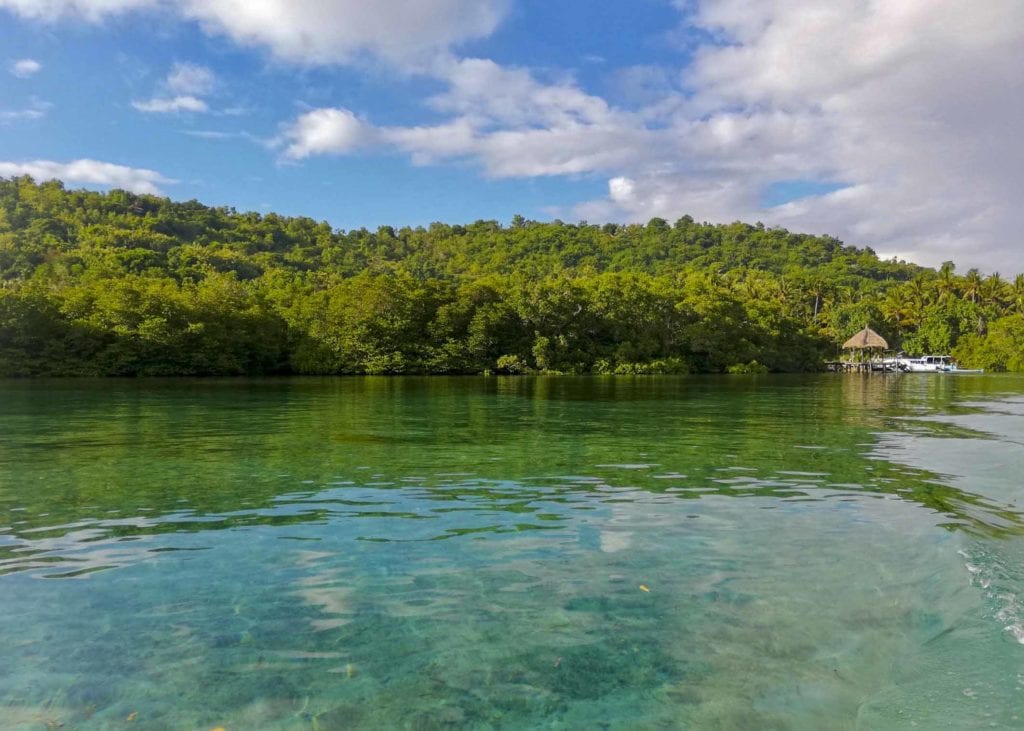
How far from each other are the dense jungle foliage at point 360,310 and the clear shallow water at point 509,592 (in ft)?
170

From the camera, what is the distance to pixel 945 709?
13.3 ft

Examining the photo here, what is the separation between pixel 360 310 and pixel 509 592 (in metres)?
65.2

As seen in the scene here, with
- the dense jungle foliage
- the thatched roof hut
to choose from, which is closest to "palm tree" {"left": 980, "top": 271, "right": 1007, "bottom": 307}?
the dense jungle foliage

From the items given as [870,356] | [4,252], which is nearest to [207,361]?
[4,252]

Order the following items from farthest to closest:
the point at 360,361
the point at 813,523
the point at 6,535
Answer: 1. the point at 360,361
2. the point at 813,523
3. the point at 6,535

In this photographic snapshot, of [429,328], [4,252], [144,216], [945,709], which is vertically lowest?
[945,709]

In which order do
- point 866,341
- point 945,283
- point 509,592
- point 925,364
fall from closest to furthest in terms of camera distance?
1. point 509,592
2. point 866,341
3. point 925,364
4. point 945,283

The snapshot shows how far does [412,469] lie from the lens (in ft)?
40.1

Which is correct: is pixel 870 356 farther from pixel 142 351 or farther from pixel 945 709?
pixel 945 709

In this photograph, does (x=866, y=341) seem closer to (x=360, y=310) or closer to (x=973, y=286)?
(x=973, y=286)

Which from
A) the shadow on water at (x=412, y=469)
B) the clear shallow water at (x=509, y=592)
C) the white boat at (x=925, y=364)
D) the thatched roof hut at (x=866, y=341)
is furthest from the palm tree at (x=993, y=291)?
the clear shallow water at (x=509, y=592)

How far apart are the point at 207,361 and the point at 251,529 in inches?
2334

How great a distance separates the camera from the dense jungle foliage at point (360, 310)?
5928cm

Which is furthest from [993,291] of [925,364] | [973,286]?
[925,364]
